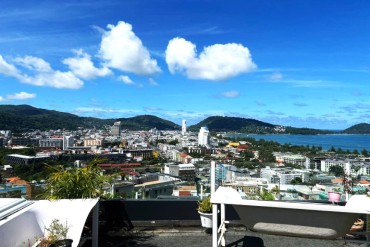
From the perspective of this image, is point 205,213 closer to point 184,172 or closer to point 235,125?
point 184,172

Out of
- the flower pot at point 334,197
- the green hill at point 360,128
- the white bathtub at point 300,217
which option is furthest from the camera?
the green hill at point 360,128

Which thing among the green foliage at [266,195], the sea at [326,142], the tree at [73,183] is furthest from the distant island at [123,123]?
the tree at [73,183]

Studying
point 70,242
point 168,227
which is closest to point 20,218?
point 70,242

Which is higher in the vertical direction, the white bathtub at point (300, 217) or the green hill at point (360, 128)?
the green hill at point (360, 128)

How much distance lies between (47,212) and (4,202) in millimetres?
298

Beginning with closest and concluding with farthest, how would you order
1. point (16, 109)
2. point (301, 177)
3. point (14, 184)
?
point (14, 184) → point (301, 177) → point (16, 109)

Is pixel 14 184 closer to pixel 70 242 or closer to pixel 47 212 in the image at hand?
pixel 47 212

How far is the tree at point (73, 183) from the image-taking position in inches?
116

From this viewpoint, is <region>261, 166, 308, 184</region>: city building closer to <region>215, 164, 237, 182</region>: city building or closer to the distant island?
<region>215, 164, 237, 182</region>: city building

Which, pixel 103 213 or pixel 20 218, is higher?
pixel 20 218

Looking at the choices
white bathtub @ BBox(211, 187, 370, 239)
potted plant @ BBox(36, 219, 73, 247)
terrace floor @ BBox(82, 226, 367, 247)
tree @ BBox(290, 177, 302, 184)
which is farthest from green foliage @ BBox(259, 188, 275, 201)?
Result: potted plant @ BBox(36, 219, 73, 247)

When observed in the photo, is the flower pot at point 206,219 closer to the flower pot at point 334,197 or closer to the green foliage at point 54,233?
the flower pot at point 334,197

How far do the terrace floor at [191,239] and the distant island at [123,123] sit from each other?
81295 mm

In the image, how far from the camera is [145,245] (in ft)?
10.1
